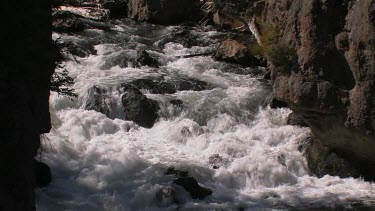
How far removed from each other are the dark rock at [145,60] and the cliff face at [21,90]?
411 inches

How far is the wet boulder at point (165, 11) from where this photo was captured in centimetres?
2445

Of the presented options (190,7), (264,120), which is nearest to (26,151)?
(264,120)

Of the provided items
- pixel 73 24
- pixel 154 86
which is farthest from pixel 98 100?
pixel 73 24

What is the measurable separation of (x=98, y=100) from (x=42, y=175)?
4.37m

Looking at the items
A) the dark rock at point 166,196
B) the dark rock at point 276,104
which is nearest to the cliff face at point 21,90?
the dark rock at point 166,196

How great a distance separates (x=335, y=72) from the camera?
11.4 meters

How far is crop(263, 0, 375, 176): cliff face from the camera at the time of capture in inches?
428

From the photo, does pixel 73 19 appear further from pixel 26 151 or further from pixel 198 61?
pixel 26 151

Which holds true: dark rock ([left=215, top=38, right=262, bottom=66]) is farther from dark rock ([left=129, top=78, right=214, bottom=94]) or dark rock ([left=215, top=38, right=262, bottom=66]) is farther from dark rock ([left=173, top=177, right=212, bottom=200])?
dark rock ([left=173, top=177, right=212, bottom=200])

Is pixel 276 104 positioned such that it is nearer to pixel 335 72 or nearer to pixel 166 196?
pixel 335 72

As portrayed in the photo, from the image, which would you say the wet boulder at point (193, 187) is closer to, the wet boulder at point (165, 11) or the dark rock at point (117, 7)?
the wet boulder at point (165, 11)

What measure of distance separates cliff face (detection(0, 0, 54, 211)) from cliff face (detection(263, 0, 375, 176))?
5.60 meters

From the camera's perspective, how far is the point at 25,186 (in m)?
6.59

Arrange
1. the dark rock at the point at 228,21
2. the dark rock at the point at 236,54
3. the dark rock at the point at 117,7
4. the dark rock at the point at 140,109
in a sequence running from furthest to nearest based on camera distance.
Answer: the dark rock at the point at 117,7 → the dark rock at the point at 228,21 → the dark rock at the point at 236,54 → the dark rock at the point at 140,109
